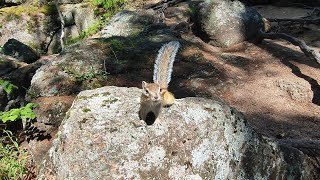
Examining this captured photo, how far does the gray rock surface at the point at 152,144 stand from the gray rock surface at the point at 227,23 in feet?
21.6

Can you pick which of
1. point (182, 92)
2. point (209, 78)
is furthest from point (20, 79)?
point (209, 78)

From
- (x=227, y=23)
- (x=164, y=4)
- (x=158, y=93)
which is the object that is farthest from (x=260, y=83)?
(x=164, y=4)

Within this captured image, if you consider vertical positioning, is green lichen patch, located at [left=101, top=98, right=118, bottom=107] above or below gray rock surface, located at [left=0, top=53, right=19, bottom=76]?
above

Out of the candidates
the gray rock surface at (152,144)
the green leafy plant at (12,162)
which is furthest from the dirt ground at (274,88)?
the green leafy plant at (12,162)

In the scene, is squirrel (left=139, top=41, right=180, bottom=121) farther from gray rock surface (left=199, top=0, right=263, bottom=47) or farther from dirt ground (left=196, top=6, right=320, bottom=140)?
gray rock surface (left=199, top=0, right=263, bottom=47)

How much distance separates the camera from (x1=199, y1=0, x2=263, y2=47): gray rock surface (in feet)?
32.9

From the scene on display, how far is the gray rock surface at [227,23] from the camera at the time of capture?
32.9ft

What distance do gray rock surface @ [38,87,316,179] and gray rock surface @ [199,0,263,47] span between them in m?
6.58

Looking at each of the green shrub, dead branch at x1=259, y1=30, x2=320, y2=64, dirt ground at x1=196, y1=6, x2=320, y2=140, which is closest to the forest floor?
dirt ground at x1=196, y1=6, x2=320, y2=140

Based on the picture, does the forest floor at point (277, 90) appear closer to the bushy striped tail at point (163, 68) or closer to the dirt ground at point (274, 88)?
the dirt ground at point (274, 88)

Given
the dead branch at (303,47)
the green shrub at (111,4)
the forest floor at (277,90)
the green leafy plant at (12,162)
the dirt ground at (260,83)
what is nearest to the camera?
the green leafy plant at (12,162)

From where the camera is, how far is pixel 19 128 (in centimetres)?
607

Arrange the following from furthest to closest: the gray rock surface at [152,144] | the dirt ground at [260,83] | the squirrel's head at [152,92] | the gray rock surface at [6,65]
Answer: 1. the gray rock surface at [6,65]
2. the dirt ground at [260,83]
3. the squirrel's head at [152,92]
4. the gray rock surface at [152,144]

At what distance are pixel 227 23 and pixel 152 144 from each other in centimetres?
776
